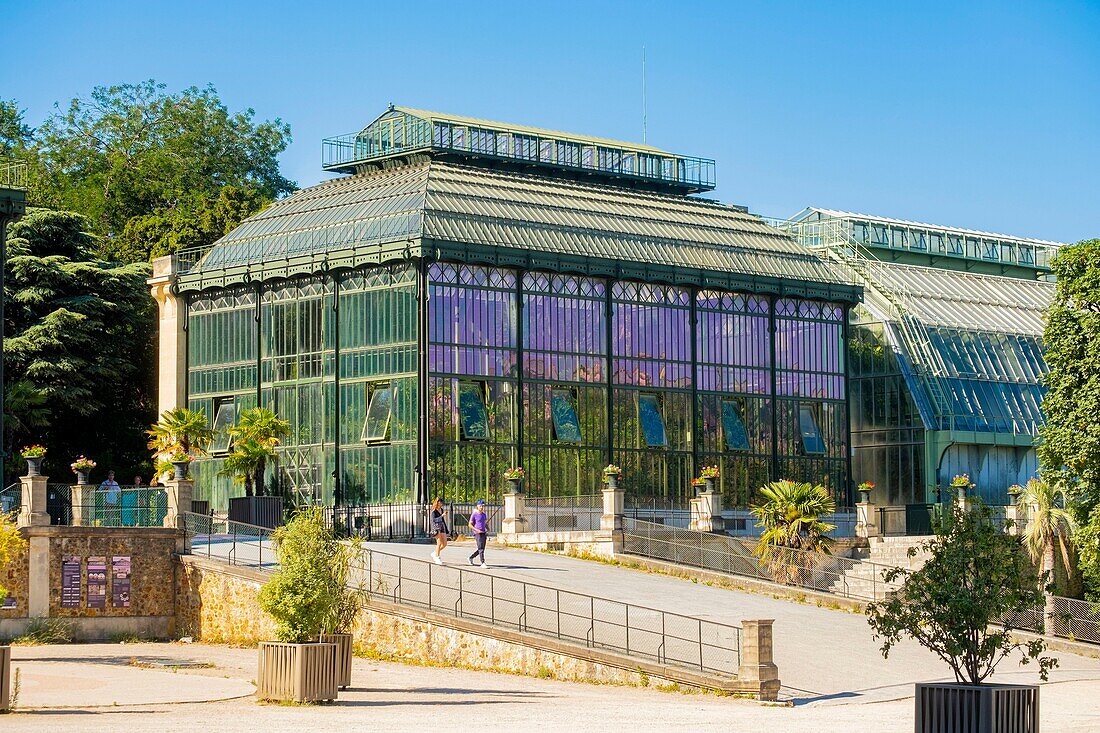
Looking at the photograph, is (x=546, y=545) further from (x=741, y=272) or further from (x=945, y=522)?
(x=945, y=522)

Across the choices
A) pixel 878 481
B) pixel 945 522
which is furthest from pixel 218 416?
pixel 945 522

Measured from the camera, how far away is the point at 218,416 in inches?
2606

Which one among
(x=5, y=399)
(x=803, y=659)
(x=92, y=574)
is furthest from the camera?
(x=5, y=399)

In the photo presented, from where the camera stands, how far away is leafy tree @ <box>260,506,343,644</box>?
98.0ft

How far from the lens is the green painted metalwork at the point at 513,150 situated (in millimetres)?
68312

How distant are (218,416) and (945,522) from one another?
43.6 m

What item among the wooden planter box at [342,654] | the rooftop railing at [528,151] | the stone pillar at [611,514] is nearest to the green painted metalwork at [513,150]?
the rooftop railing at [528,151]

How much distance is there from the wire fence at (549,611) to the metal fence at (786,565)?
7.98 m

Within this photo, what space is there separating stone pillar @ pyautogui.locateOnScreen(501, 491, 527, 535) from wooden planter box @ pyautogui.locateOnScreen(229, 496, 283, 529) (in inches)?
281

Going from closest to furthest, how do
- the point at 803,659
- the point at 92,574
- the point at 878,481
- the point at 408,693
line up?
the point at 408,693 → the point at 803,659 → the point at 92,574 → the point at 878,481

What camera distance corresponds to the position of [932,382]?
72562 millimetres

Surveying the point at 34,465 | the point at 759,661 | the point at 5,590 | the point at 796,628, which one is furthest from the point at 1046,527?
the point at 5,590

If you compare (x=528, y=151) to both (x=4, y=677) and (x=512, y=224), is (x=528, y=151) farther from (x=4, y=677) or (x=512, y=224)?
(x=4, y=677)

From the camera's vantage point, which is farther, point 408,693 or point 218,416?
point 218,416
